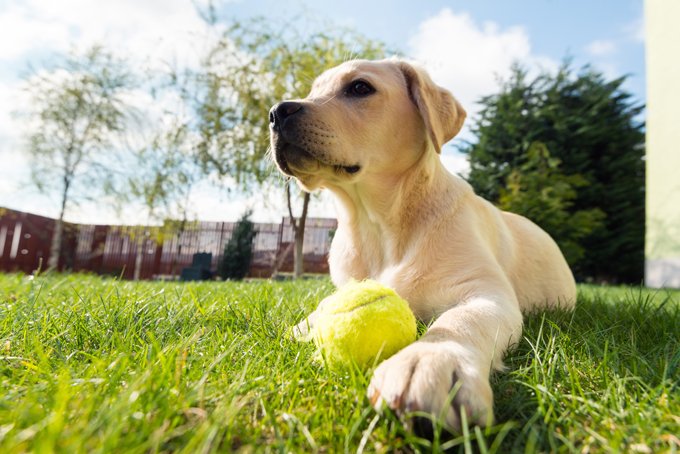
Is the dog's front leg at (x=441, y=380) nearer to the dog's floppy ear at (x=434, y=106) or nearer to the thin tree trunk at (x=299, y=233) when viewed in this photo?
the dog's floppy ear at (x=434, y=106)

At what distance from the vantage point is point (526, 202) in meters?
13.8

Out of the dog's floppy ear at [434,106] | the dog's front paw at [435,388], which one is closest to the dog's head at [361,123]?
the dog's floppy ear at [434,106]

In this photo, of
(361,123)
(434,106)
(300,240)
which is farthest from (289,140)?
(300,240)

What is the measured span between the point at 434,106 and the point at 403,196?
712 mm

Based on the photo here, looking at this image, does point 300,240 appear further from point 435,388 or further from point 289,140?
point 435,388

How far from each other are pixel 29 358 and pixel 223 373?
2.47ft

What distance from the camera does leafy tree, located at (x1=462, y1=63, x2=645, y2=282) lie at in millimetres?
15680

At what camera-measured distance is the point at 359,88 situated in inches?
109

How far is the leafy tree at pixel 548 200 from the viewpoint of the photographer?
13828 millimetres

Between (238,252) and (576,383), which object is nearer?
(576,383)

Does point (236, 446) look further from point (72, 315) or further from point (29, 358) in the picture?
point (72, 315)

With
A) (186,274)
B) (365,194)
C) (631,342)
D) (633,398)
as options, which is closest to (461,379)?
(633,398)

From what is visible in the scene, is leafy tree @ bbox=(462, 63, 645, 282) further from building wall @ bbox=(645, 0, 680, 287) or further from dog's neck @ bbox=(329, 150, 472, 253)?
dog's neck @ bbox=(329, 150, 472, 253)

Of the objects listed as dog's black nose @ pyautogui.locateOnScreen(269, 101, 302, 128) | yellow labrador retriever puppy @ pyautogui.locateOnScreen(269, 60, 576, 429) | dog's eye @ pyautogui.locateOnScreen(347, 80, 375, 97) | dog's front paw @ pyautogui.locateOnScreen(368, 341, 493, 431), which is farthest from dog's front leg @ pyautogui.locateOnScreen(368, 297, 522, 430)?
dog's eye @ pyautogui.locateOnScreen(347, 80, 375, 97)
